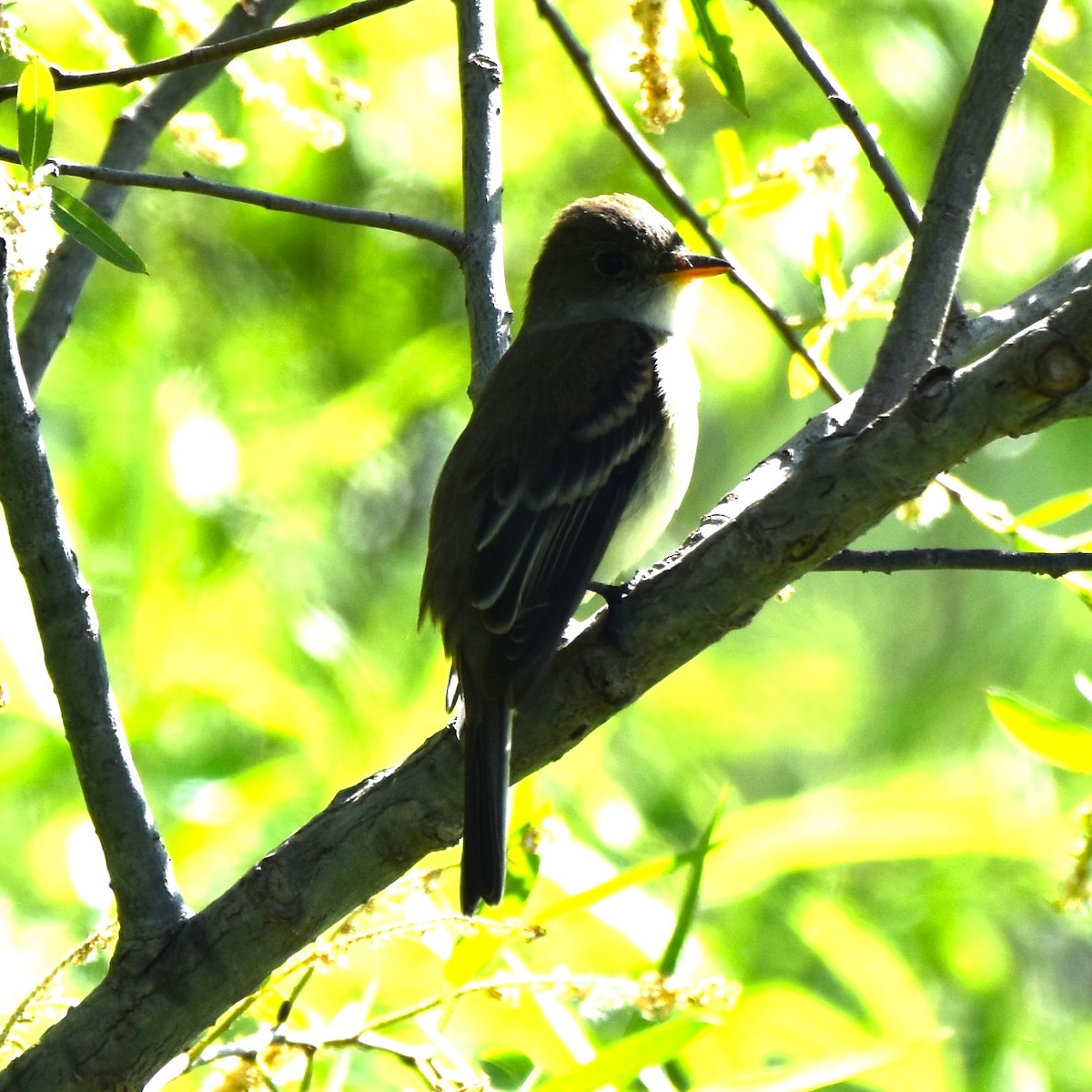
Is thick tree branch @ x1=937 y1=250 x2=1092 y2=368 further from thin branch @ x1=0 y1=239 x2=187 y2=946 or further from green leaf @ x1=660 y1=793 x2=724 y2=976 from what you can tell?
thin branch @ x1=0 y1=239 x2=187 y2=946

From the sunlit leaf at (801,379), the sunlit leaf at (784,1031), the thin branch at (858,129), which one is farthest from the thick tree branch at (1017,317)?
the sunlit leaf at (784,1031)

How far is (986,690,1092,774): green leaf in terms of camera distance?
7.21 feet

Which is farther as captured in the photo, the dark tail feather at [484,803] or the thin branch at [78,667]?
the dark tail feather at [484,803]

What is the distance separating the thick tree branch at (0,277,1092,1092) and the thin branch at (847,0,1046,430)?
20cm

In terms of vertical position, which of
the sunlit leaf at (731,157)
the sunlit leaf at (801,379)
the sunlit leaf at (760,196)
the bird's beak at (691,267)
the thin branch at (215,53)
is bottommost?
the sunlit leaf at (801,379)

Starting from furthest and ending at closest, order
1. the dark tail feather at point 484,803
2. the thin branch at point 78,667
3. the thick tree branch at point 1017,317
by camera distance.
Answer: the thick tree branch at point 1017,317 < the dark tail feather at point 484,803 < the thin branch at point 78,667

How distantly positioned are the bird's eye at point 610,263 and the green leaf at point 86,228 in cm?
201

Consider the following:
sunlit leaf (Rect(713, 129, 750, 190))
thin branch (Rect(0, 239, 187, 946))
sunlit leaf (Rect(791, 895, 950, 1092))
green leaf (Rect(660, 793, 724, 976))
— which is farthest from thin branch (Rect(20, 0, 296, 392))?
sunlit leaf (Rect(791, 895, 950, 1092))

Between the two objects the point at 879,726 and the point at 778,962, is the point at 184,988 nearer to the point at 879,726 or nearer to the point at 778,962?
the point at 778,962

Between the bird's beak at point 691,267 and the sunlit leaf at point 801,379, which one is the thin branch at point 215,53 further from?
the bird's beak at point 691,267

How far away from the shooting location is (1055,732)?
2205mm

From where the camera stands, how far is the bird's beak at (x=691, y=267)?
3.54 metres

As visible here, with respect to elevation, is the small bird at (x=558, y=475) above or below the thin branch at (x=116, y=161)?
below

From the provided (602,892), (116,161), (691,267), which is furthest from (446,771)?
(691,267)
